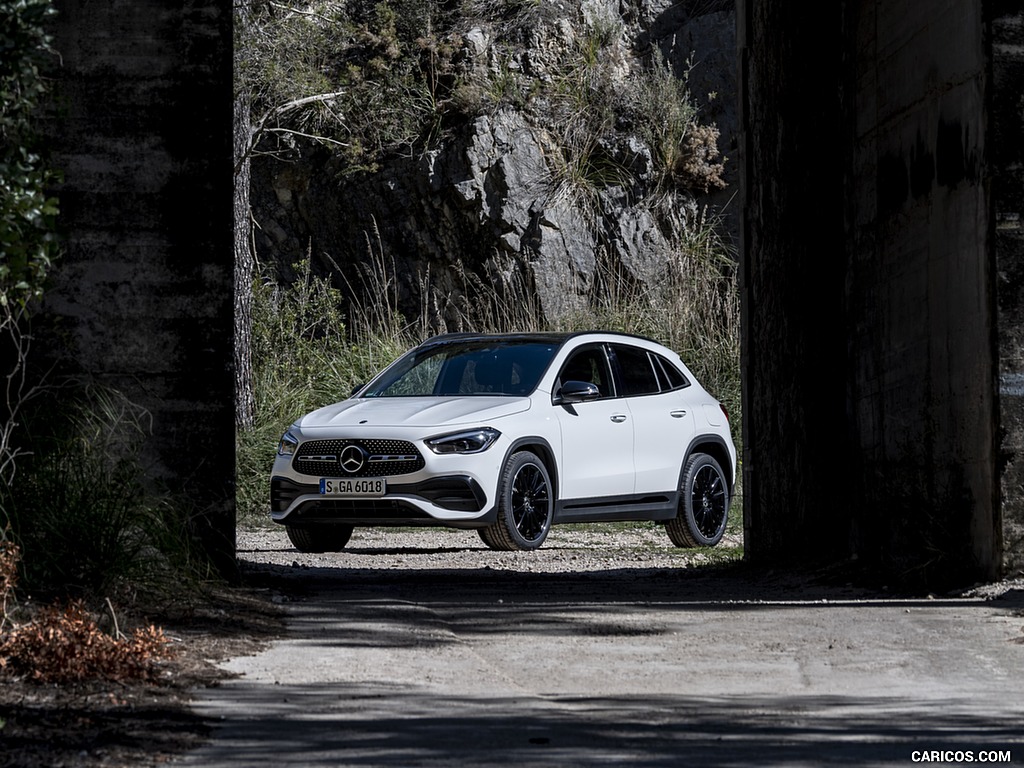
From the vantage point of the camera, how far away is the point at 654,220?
2478cm

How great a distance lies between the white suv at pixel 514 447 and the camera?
463 inches

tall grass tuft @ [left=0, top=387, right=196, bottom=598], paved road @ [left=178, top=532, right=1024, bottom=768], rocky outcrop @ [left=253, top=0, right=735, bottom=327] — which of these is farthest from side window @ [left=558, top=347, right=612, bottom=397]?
rocky outcrop @ [left=253, top=0, right=735, bottom=327]

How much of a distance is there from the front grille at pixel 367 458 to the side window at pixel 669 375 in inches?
127

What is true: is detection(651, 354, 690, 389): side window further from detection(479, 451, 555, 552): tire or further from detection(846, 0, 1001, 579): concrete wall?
detection(846, 0, 1001, 579): concrete wall

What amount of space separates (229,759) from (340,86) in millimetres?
21985

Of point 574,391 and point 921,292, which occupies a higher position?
point 921,292

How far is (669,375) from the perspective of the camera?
14344mm

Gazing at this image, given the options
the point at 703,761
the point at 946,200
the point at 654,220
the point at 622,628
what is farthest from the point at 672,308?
the point at 703,761

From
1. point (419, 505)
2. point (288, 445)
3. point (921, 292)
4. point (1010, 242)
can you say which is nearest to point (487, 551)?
point (419, 505)

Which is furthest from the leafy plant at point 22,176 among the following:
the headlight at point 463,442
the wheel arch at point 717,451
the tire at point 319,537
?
the wheel arch at point 717,451

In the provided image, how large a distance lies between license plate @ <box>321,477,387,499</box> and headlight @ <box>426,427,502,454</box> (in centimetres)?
46

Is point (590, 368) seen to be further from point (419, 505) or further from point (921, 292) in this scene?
point (921, 292)

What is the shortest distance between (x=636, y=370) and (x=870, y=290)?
162 inches

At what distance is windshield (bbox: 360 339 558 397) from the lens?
1304 centimetres
